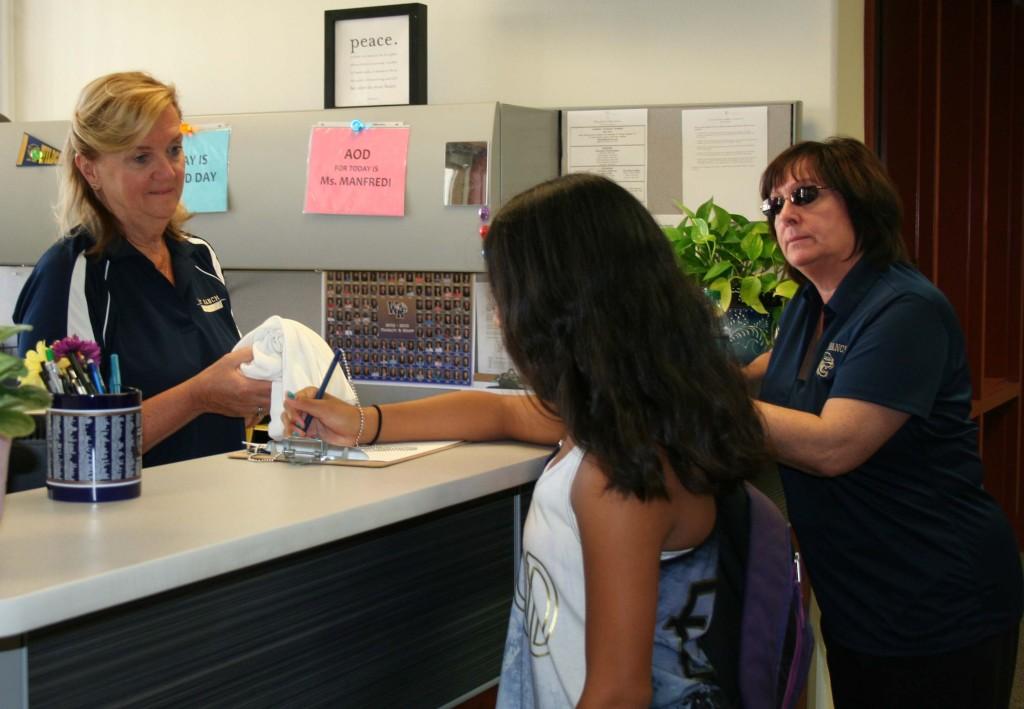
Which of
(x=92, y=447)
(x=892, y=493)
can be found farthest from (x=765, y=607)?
(x=92, y=447)

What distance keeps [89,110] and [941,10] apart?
2.94 m

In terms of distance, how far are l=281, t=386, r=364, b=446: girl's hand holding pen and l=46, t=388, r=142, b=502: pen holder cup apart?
266mm

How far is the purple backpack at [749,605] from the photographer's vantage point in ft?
3.68

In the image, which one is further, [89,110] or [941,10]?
[941,10]

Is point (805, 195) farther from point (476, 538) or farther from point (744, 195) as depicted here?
point (744, 195)

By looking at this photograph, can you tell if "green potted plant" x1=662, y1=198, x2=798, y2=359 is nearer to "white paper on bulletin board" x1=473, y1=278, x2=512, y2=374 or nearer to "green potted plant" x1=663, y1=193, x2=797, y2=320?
"green potted plant" x1=663, y1=193, x2=797, y2=320

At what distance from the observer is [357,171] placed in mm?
2658

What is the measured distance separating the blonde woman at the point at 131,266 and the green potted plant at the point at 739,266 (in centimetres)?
88

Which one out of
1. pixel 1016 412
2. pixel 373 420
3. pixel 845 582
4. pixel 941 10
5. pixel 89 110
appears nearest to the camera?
pixel 373 420

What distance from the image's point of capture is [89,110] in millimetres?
1919

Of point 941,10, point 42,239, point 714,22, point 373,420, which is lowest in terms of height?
point 373,420

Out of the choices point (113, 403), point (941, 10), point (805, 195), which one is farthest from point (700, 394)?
point (941, 10)

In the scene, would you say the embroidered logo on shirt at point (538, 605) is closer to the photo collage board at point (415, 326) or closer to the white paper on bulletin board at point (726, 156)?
the white paper on bulletin board at point (726, 156)

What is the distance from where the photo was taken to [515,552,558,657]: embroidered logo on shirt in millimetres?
1128
